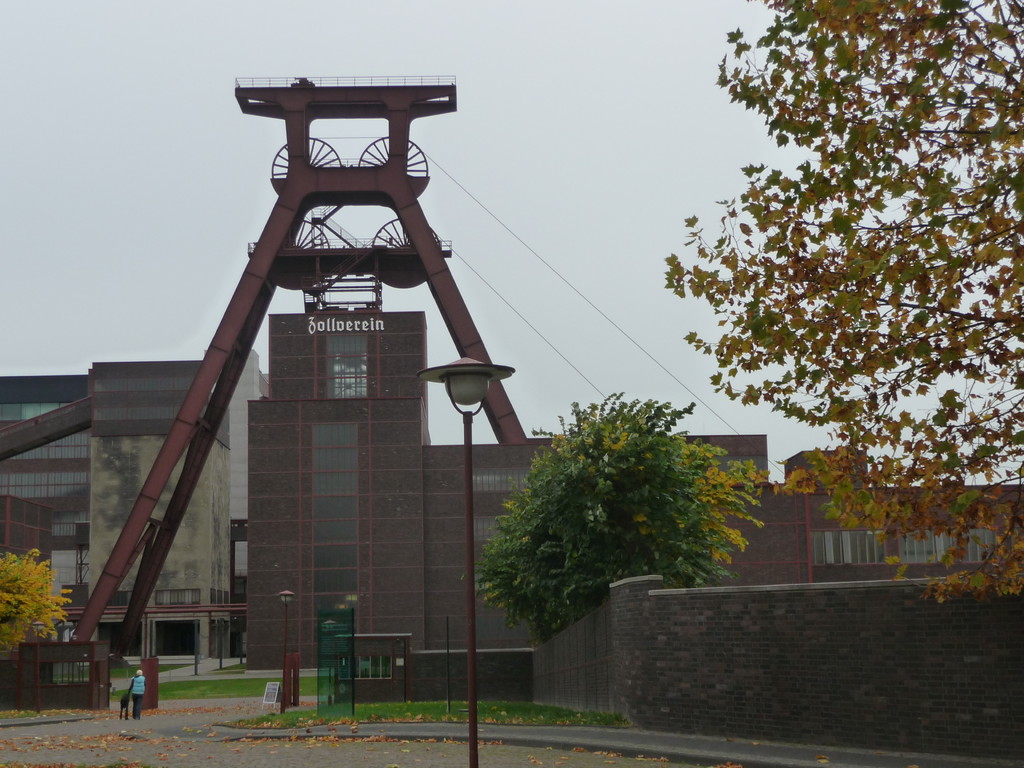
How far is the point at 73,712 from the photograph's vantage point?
41.9 m

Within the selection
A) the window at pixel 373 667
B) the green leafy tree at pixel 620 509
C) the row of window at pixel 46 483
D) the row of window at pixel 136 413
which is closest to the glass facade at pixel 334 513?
the row of window at pixel 136 413

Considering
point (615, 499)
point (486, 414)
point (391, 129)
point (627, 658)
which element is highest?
point (391, 129)

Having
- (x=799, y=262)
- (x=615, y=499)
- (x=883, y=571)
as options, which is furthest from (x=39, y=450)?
(x=799, y=262)

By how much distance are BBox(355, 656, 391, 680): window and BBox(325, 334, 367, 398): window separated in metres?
48.8

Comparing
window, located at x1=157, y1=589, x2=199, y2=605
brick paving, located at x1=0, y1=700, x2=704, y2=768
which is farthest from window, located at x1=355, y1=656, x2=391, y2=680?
window, located at x1=157, y1=589, x2=199, y2=605

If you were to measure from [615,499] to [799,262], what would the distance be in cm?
1269

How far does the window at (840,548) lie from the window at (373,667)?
150 ft

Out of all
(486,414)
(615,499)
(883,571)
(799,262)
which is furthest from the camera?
(883,571)

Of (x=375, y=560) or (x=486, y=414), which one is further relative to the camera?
(x=375, y=560)

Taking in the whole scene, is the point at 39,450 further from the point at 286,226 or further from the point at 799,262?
the point at 799,262

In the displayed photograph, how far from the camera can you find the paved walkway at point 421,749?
15508 millimetres

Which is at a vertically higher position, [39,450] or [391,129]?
[391,129]

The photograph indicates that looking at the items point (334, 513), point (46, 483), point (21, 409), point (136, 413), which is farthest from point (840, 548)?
point (21, 409)

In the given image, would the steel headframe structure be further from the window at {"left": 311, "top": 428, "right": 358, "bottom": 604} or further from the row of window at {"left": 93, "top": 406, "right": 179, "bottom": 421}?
the row of window at {"left": 93, "top": 406, "right": 179, "bottom": 421}
